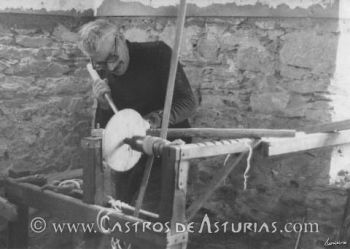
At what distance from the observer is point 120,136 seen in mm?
2695

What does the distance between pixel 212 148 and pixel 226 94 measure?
1837 millimetres

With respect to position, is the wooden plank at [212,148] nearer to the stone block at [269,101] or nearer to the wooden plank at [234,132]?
the wooden plank at [234,132]

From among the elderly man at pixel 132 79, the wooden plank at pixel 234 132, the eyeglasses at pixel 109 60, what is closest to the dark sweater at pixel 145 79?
the elderly man at pixel 132 79

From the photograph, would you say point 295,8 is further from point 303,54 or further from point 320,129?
point 320,129

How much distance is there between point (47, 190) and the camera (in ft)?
10.4

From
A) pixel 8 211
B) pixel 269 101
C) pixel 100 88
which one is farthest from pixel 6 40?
pixel 269 101

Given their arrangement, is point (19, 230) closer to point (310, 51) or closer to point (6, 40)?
point (6, 40)

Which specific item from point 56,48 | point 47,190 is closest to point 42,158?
point 56,48

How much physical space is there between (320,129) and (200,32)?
1575 mm

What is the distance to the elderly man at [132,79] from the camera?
10.6 ft

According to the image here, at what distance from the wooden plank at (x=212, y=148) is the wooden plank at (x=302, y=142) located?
110 millimetres

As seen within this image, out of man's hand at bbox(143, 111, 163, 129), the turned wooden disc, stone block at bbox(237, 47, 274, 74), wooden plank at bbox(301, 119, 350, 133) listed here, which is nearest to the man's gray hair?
man's hand at bbox(143, 111, 163, 129)

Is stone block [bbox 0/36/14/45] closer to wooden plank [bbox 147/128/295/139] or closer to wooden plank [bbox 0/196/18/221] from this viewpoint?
wooden plank [bbox 0/196/18/221]

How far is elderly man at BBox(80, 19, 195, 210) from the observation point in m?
3.24
